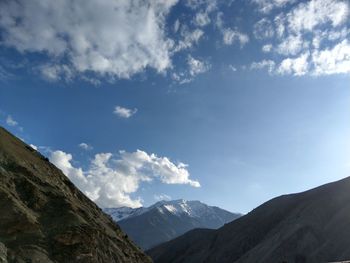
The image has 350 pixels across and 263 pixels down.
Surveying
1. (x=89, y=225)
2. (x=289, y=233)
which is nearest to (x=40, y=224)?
(x=89, y=225)

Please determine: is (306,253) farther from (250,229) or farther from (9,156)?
(9,156)

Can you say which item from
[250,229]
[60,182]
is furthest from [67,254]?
[250,229]

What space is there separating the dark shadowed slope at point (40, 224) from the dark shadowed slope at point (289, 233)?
5331 centimetres

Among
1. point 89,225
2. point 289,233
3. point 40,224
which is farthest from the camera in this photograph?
point 289,233

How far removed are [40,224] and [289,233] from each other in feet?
253

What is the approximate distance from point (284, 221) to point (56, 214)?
282 feet

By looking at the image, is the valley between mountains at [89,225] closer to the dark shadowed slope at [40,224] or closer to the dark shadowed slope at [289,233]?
the dark shadowed slope at [40,224]

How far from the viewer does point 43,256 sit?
127ft

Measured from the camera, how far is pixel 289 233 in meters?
108

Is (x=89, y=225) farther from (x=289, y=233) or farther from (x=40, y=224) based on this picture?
(x=289, y=233)

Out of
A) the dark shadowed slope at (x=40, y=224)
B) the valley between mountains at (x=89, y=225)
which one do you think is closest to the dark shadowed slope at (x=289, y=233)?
the valley between mountains at (x=89, y=225)

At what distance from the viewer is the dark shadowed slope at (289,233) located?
98.0 metres

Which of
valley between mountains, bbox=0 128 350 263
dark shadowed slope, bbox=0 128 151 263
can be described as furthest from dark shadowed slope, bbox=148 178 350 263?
dark shadowed slope, bbox=0 128 151 263

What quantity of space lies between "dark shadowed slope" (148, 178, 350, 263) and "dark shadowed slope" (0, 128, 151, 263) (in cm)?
5331
